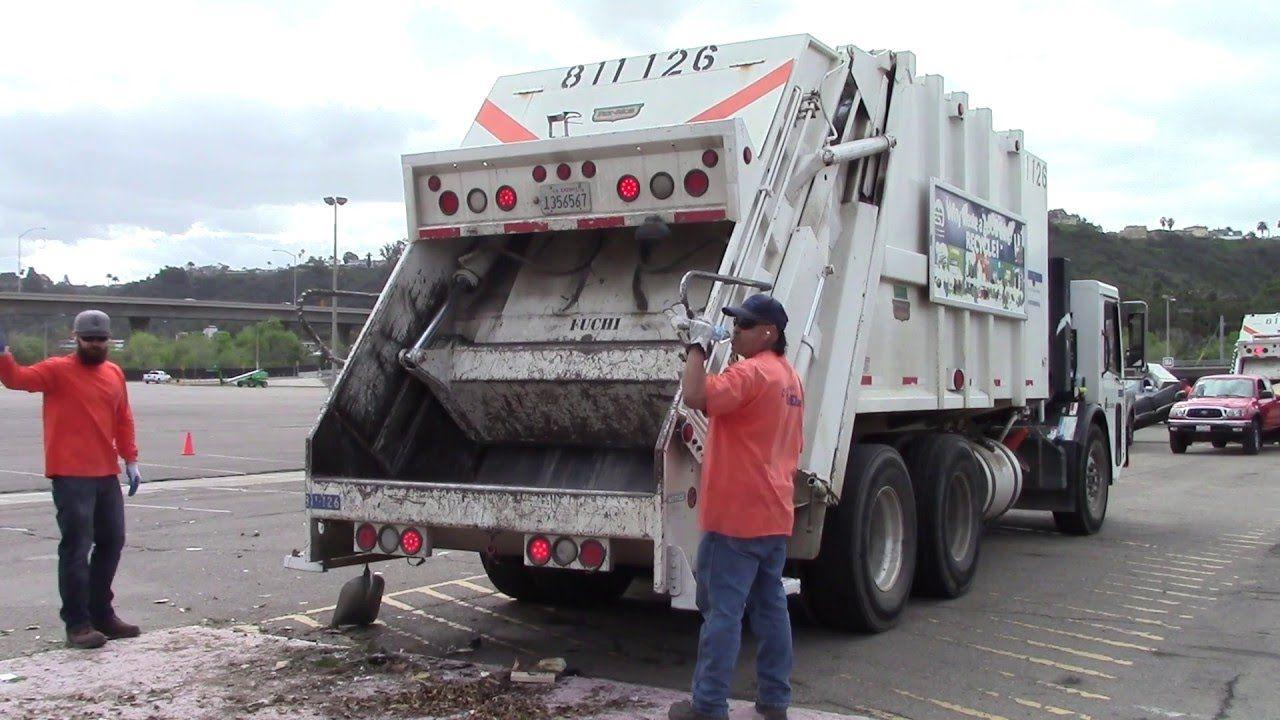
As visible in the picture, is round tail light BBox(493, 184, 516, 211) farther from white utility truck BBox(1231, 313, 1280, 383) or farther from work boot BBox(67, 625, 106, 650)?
white utility truck BBox(1231, 313, 1280, 383)

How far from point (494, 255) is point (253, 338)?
104684 millimetres

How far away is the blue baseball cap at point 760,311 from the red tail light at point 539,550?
4.50 feet

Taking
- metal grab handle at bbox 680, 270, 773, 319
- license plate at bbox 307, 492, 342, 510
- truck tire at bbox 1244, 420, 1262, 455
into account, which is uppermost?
metal grab handle at bbox 680, 270, 773, 319

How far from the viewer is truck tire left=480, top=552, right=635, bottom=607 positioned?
7.67m

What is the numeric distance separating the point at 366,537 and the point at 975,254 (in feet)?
15.2

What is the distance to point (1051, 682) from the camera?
599 cm

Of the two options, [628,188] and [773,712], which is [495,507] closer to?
[773,712]

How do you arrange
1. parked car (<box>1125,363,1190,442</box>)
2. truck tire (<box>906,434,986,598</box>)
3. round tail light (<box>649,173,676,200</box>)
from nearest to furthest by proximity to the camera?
round tail light (<box>649,173,676,200</box>), truck tire (<box>906,434,986,598</box>), parked car (<box>1125,363,1190,442</box>)

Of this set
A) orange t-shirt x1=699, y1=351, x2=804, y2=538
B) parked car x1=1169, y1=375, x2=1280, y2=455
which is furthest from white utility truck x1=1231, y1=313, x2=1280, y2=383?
orange t-shirt x1=699, y1=351, x2=804, y2=538

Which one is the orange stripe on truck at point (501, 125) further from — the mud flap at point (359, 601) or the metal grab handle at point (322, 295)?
the mud flap at point (359, 601)

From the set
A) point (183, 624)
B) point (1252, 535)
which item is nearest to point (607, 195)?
point (183, 624)

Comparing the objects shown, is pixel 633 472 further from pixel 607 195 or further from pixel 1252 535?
pixel 1252 535

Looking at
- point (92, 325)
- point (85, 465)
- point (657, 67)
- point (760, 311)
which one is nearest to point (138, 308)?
point (92, 325)

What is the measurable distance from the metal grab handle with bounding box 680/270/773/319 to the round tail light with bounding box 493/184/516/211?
1410mm
